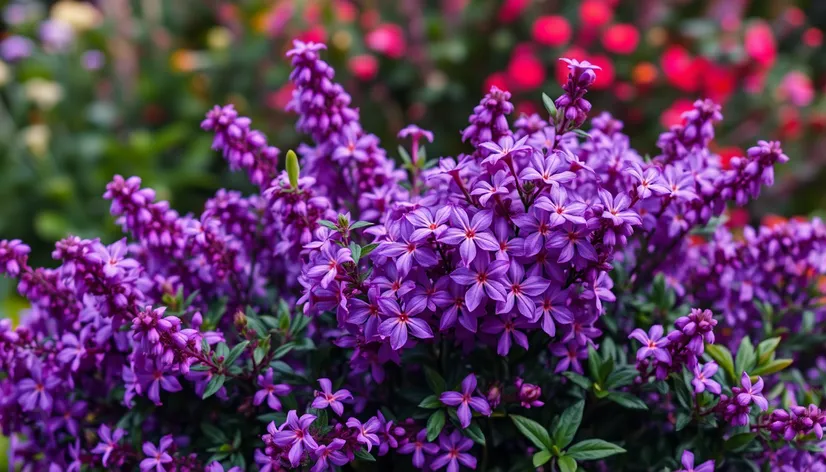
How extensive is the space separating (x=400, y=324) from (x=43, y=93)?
298cm

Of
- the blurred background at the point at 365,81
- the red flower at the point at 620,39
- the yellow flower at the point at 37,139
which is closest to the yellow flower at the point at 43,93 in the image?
the blurred background at the point at 365,81

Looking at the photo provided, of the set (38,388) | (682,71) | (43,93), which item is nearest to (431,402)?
(38,388)

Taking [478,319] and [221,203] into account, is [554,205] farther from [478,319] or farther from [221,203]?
[221,203]

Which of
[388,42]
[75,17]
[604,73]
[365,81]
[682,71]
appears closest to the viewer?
[604,73]

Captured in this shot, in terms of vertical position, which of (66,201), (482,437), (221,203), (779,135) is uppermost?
(66,201)

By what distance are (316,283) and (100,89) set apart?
307 centimetres

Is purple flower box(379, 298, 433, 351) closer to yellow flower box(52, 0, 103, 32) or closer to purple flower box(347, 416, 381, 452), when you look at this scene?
purple flower box(347, 416, 381, 452)

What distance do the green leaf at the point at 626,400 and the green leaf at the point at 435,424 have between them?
239 millimetres

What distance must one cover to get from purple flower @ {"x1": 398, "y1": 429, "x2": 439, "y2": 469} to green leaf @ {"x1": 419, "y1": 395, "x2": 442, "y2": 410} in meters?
0.04

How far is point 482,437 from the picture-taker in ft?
3.20

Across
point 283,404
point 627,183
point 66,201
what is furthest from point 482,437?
point 66,201

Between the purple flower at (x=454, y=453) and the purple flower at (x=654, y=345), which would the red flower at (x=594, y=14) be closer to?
the purple flower at (x=654, y=345)

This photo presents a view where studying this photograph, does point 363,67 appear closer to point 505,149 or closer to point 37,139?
point 37,139

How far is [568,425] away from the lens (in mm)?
1010
